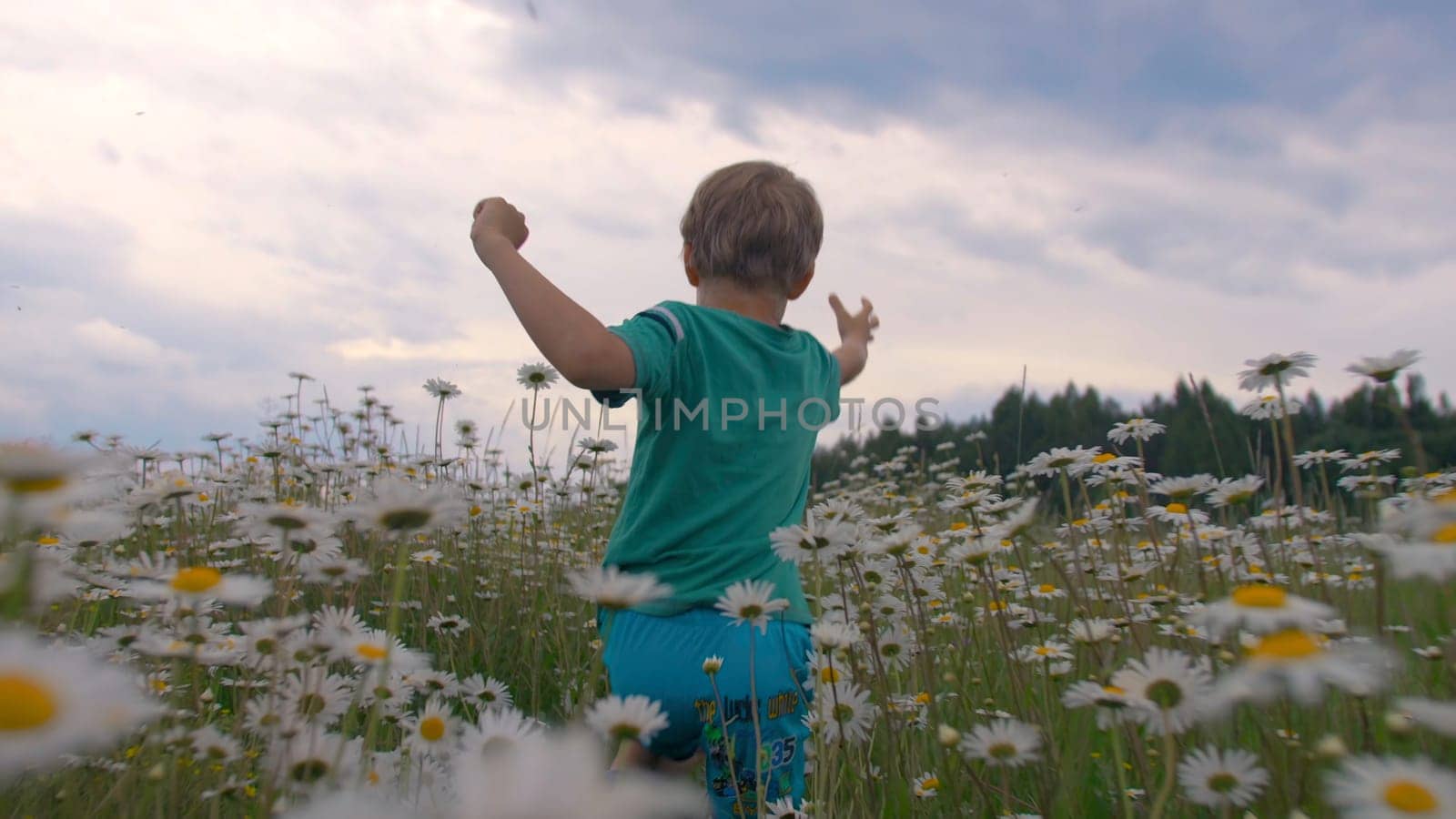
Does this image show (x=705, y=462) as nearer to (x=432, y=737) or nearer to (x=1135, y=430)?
(x=432, y=737)

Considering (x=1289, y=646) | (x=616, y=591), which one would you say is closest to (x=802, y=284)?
(x=616, y=591)

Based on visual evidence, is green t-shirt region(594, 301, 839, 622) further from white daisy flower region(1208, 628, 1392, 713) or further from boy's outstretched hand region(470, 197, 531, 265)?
white daisy flower region(1208, 628, 1392, 713)

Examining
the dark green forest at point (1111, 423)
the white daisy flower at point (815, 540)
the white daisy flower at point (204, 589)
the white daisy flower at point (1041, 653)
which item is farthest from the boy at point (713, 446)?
the dark green forest at point (1111, 423)

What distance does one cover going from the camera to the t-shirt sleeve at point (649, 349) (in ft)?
6.91

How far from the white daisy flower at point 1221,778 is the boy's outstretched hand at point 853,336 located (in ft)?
5.94

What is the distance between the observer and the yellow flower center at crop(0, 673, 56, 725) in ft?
2.25

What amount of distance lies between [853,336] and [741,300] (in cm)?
90

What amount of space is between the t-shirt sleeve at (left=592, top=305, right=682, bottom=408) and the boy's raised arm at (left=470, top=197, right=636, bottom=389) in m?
0.03

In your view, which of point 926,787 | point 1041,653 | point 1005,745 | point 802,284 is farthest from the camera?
point 802,284

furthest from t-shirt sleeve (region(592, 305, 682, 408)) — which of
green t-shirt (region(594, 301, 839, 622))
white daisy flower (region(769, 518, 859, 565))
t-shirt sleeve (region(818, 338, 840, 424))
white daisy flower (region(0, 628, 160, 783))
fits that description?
white daisy flower (region(0, 628, 160, 783))

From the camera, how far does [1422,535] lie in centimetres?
110

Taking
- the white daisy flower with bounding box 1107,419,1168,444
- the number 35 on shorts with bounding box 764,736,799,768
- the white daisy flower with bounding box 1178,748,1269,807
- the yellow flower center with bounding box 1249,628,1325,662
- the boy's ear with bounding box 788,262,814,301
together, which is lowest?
the number 35 on shorts with bounding box 764,736,799,768

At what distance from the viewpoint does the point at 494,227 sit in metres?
2.16

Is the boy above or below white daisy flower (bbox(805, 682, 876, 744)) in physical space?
above
